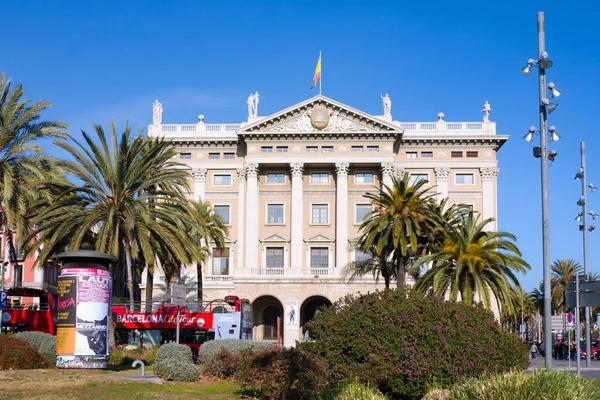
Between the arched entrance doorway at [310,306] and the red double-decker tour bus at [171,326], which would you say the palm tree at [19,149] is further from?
the arched entrance doorway at [310,306]

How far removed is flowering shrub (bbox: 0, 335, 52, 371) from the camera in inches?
977

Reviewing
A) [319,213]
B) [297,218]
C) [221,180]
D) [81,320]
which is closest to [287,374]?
[81,320]

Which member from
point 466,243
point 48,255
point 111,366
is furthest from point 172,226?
point 466,243

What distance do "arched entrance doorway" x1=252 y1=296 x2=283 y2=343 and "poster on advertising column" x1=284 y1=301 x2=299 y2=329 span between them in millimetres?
2978

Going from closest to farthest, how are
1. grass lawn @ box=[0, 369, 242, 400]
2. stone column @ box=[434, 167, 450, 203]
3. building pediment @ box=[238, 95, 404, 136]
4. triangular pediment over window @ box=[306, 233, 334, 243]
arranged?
grass lawn @ box=[0, 369, 242, 400] < building pediment @ box=[238, 95, 404, 136] < triangular pediment over window @ box=[306, 233, 334, 243] < stone column @ box=[434, 167, 450, 203]

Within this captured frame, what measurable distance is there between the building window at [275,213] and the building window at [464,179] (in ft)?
55.0

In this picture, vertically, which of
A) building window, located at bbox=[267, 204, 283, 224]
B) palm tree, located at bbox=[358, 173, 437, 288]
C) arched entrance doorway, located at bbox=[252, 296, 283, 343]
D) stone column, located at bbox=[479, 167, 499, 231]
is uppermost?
stone column, located at bbox=[479, 167, 499, 231]

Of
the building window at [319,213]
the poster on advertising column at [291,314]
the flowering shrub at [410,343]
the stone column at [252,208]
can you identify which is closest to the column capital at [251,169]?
the stone column at [252,208]

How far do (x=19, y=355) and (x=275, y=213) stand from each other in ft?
166

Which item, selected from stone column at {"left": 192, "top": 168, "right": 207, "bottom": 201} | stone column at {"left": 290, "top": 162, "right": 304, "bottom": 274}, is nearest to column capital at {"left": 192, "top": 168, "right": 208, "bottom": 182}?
stone column at {"left": 192, "top": 168, "right": 207, "bottom": 201}

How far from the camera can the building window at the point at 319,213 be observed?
74750 mm

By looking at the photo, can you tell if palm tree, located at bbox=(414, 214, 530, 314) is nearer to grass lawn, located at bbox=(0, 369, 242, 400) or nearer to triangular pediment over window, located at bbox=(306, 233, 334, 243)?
grass lawn, located at bbox=(0, 369, 242, 400)

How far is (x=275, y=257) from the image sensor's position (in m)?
74.4

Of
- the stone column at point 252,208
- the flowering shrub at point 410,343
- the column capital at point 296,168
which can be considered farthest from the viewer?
the column capital at point 296,168
